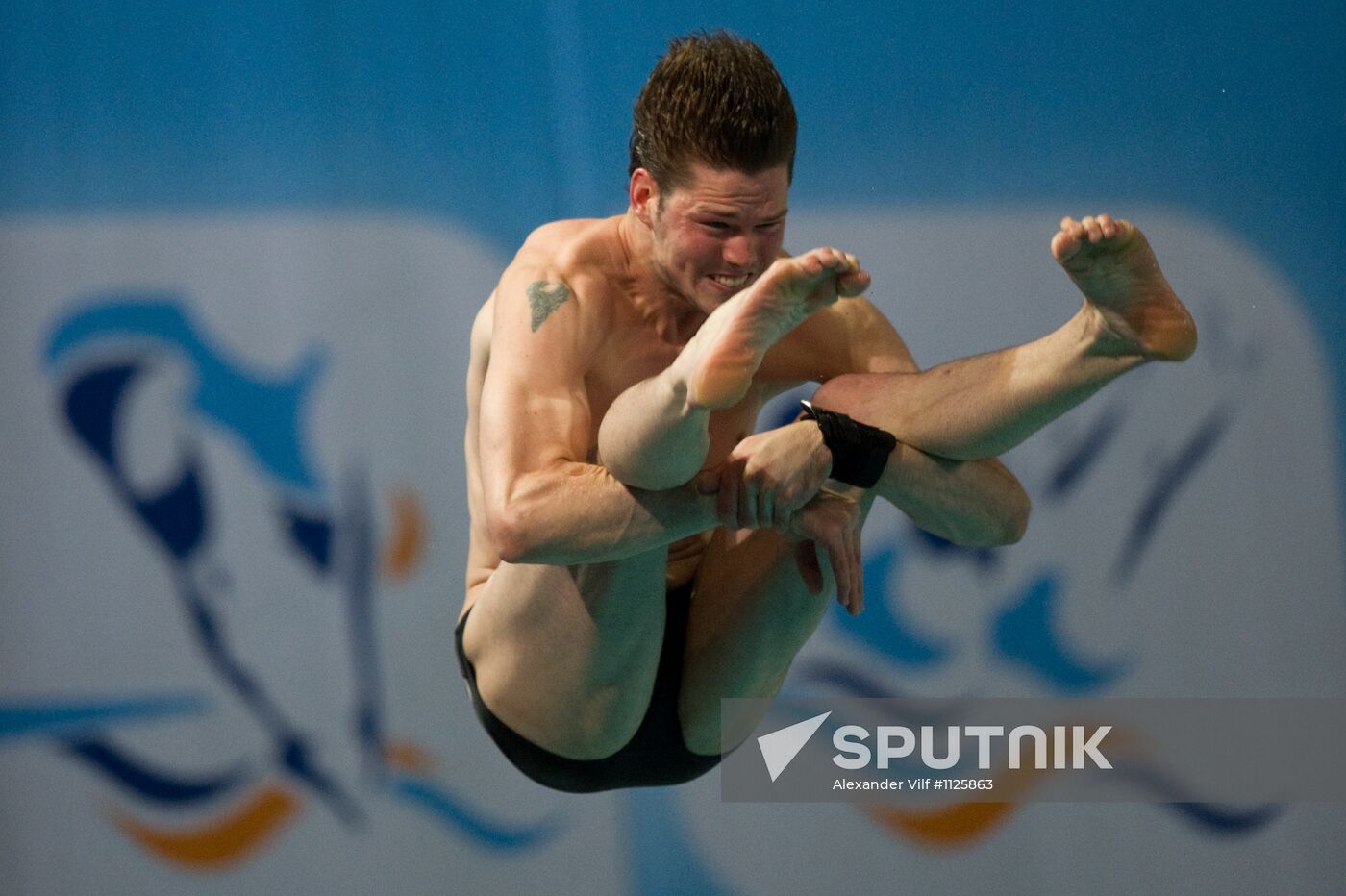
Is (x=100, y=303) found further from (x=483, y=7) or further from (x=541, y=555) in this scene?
(x=541, y=555)

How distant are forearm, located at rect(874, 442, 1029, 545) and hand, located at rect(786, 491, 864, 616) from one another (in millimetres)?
90

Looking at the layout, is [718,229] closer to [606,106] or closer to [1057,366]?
[1057,366]

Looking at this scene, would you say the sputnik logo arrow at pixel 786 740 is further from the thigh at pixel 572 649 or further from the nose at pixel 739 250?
the nose at pixel 739 250

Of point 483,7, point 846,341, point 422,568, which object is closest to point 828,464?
point 846,341

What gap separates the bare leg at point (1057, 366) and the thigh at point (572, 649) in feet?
1.28

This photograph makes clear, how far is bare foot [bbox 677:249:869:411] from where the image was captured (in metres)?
1.49

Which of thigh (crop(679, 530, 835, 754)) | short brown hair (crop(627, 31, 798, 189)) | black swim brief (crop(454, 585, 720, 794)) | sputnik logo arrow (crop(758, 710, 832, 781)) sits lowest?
sputnik logo arrow (crop(758, 710, 832, 781))

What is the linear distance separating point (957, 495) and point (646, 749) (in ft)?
1.99

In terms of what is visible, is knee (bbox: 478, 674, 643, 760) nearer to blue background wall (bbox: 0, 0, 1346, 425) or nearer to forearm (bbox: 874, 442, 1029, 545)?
forearm (bbox: 874, 442, 1029, 545)

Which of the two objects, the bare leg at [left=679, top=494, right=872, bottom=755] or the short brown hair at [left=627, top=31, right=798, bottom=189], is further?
the bare leg at [left=679, top=494, right=872, bottom=755]

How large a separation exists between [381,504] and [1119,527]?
5.40 ft

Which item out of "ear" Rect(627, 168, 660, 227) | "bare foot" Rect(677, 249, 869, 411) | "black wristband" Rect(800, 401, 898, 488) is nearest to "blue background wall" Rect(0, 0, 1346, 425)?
"ear" Rect(627, 168, 660, 227)

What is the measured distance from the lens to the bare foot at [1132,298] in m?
1.67

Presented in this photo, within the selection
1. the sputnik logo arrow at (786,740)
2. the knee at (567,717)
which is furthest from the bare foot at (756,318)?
the sputnik logo arrow at (786,740)
